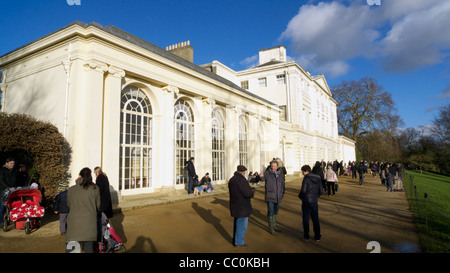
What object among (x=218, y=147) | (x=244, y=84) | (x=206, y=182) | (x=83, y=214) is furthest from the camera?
(x=244, y=84)

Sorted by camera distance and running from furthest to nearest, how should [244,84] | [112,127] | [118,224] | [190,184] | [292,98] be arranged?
[244,84] → [292,98] → [190,184] → [112,127] → [118,224]

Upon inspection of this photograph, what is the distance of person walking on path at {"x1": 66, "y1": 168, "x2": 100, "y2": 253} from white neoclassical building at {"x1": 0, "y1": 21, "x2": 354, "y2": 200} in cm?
545

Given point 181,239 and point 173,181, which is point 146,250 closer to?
point 181,239

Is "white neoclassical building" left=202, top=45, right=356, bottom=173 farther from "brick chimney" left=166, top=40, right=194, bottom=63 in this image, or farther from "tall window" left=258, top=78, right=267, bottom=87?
"brick chimney" left=166, top=40, right=194, bottom=63

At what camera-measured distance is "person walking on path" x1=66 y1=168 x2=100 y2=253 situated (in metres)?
3.72

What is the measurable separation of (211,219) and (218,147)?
9376 mm

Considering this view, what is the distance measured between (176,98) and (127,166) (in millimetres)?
4177

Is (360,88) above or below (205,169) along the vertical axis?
above

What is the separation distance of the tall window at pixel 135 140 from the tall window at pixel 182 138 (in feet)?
5.54

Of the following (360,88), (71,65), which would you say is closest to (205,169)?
(71,65)

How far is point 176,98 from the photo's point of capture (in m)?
13.1

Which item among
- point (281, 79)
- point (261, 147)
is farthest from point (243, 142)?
point (281, 79)

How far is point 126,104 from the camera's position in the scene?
11.0 m

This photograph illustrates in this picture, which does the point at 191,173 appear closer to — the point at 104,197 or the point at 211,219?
the point at 211,219
